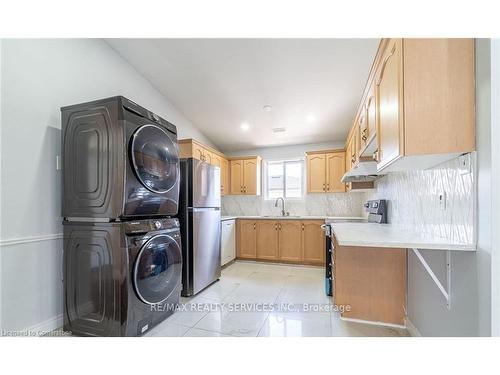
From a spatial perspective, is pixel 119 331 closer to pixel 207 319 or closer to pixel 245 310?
pixel 207 319

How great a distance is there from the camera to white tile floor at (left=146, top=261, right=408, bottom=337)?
6.11ft

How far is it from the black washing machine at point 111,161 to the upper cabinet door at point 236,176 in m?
2.83

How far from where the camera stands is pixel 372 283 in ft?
6.60

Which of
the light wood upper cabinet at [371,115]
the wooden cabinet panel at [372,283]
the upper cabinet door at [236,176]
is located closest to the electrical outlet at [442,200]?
the light wood upper cabinet at [371,115]

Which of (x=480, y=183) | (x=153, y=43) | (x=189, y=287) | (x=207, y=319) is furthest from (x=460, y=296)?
(x=153, y=43)

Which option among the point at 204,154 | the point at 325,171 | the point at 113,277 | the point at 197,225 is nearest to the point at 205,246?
the point at 197,225

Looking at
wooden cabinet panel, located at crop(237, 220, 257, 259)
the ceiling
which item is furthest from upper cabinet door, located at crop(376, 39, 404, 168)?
wooden cabinet panel, located at crop(237, 220, 257, 259)

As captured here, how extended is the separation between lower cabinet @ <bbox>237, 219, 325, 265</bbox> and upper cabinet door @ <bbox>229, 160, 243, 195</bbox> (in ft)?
2.46

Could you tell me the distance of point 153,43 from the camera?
2361mm

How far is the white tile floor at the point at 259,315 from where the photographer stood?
1.86 m

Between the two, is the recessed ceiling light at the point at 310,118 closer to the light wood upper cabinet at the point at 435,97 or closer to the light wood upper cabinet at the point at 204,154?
the light wood upper cabinet at the point at 204,154

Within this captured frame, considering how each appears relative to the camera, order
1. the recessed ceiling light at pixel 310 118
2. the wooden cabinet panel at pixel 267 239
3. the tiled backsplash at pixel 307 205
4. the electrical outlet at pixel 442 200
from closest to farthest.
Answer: the electrical outlet at pixel 442 200 < the recessed ceiling light at pixel 310 118 < the wooden cabinet panel at pixel 267 239 < the tiled backsplash at pixel 307 205

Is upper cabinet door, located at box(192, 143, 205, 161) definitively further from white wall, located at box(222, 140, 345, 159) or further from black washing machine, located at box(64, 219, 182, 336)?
black washing machine, located at box(64, 219, 182, 336)
